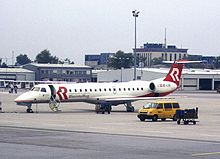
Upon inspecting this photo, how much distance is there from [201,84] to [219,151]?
114951mm

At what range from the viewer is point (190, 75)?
135 metres

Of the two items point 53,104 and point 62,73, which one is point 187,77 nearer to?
point 62,73

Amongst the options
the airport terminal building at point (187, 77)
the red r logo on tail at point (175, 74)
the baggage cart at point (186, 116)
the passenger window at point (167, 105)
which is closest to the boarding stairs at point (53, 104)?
the red r logo on tail at point (175, 74)

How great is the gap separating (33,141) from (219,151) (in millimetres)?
9702

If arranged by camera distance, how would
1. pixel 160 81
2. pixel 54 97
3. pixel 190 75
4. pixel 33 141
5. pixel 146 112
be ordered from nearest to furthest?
pixel 33 141 < pixel 146 112 < pixel 54 97 < pixel 160 81 < pixel 190 75

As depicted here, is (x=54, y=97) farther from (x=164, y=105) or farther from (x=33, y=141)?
(x=33, y=141)

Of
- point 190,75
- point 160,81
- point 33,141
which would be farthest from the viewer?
point 190,75

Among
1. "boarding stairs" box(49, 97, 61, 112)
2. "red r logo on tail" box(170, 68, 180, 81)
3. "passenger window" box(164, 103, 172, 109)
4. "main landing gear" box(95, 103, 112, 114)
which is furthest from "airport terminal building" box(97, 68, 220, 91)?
"passenger window" box(164, 103, 172, 109)

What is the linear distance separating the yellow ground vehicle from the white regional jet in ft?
42.3

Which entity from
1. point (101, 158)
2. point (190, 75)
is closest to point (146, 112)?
point (101, 158)

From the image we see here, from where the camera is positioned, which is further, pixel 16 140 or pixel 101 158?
pixel 16 140

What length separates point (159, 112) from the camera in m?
52.1

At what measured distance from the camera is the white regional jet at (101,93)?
65188 millimetres

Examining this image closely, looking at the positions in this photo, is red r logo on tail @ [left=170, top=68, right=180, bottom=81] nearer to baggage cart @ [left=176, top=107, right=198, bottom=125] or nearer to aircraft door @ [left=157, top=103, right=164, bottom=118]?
aircraft door @ [left=157, top=103, right=164, bottom=118]
